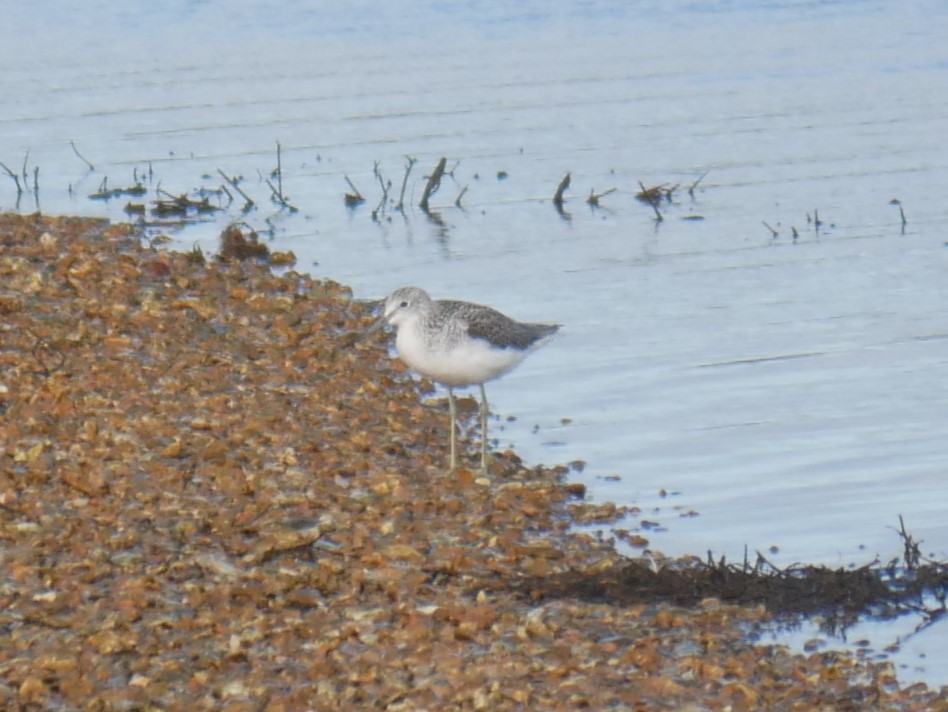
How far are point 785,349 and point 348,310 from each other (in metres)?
3.26

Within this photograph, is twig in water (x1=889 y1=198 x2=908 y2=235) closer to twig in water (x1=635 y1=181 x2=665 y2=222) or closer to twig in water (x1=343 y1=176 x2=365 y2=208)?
twig in water (x1=635 y1=181 x2=665 y2=222)

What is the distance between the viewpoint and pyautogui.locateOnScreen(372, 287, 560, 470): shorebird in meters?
10.2

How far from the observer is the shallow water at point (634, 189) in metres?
10.9

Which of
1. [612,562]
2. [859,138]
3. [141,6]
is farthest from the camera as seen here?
[141,6]

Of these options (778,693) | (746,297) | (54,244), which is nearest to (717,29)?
(746,297)

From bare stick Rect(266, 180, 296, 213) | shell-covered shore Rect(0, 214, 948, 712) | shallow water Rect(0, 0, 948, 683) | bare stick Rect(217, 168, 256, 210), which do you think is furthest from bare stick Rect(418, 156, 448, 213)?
shell-covered shore Rect(0, 214, 948, 712)

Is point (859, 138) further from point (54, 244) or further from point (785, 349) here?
point (54, 244)

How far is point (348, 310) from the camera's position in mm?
13961

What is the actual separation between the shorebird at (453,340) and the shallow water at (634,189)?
2.96 ft

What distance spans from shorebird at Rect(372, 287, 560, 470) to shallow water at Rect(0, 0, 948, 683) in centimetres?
90

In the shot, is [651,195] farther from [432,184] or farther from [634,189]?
[432,184]

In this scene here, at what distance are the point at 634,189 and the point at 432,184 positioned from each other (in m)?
2.21

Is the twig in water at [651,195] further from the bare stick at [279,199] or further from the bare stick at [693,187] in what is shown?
the bare stick at [279,199]

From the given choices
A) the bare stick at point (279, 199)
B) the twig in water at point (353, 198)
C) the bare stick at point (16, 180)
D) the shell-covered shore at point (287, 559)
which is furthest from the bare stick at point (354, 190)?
the shell-covered shore at point (287, 559)
